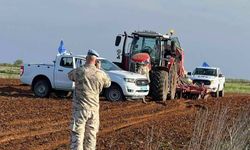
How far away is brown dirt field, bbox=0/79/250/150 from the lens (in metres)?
13.8

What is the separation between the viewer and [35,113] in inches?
755

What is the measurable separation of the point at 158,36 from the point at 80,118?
16433 millimetres

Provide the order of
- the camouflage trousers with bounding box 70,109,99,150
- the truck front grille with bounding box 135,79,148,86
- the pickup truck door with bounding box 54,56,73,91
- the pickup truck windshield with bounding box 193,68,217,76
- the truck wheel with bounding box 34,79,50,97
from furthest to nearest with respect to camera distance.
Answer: the pickup truck windshield with bounding box 193,68,217,76 < the truck wheel with bounding box 34,79,50,97 < the pickup truck door with bounding box 54,56,73,91 < the truck front grille with bounding box 135,79,148,86 < the camouflage trousers with bounding box 70,109,99,150

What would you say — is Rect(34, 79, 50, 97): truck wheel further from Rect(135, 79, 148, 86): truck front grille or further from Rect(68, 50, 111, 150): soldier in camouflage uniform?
Rect(68, 50, 111, 150): soldier in camouflage uniform

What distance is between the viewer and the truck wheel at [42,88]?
26.1 metres

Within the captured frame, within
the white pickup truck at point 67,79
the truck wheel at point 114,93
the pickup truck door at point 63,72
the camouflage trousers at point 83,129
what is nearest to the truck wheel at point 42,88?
the white pickup truck at point 67,79

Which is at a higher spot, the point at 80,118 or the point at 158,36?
the point at 158,36

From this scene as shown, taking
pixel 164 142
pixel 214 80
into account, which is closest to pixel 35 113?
pixel 164 142

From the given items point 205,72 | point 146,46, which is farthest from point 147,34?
point 205,72

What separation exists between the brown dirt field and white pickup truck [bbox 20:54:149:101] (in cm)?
61

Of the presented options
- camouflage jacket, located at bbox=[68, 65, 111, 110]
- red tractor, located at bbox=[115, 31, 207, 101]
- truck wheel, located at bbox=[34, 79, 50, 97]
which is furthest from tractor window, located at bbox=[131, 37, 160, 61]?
camouflage jacket, located at bbox=[68, 65, 111, 110]

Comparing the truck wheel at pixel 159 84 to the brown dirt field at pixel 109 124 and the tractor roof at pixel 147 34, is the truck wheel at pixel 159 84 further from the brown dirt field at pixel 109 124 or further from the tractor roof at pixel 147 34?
the tractor roof at pixel 147 34

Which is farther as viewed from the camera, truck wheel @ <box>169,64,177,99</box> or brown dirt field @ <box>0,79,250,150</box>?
truck wheel @ <box>169,64,177,99</box>

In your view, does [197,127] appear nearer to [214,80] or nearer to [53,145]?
[53,145]
